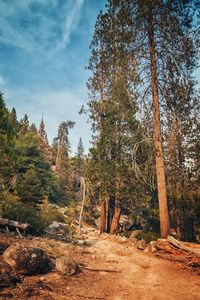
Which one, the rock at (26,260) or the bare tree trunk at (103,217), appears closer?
the rock at (26,260)

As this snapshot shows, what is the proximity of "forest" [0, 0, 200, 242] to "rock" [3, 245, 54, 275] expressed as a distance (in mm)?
4431

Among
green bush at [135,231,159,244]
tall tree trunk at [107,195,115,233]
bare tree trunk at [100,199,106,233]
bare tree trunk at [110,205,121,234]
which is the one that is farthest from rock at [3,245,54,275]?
tall tree trunk at [107,195,115,233]

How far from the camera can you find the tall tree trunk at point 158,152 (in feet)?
31.2

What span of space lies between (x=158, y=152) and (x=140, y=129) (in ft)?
5.29

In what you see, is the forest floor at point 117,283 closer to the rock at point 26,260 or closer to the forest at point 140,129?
the rock at point 26,260

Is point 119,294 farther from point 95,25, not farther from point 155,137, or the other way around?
point 95,25

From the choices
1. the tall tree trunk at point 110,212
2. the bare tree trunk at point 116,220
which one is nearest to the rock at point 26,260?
the bare tree trunk at point 116,220

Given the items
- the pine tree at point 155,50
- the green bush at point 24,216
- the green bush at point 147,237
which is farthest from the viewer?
the green bush at point 147,237

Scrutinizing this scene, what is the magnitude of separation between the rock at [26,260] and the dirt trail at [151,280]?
178cm

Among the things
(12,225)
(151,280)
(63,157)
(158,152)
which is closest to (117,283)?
(151,280)

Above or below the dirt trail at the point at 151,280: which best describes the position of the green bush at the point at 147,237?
above

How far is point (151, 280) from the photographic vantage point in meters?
5.92

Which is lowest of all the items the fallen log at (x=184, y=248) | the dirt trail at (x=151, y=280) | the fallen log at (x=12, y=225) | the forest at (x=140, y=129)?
the dirt trail at (x=151, y=280)

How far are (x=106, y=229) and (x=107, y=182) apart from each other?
13.9ft
